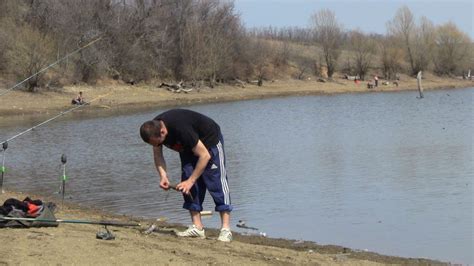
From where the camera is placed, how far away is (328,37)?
290 feet

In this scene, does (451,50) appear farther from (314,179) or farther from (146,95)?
(314,179)

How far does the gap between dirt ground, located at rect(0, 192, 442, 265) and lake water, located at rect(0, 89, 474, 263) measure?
1934 mm

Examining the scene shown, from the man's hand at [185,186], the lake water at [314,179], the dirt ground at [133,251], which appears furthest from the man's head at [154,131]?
the lake water at [314,179]

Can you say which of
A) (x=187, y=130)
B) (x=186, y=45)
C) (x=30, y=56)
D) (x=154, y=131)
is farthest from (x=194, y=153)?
(x=186, y=45)

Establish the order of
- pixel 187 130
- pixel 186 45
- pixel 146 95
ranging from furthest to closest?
pixel 186 45, pixel 146 95, pixel 187 130

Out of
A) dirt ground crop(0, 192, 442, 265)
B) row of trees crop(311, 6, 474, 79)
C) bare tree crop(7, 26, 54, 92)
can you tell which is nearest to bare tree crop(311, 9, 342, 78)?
row of trees crop(311, 6, 474, 79)

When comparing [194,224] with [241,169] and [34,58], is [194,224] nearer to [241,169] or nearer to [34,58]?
[241,169]

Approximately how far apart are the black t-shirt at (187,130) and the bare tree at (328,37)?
75.6 m

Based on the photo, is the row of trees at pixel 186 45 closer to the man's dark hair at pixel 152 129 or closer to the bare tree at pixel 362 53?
the bare tree at pixel 362 53

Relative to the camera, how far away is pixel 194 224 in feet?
25.0

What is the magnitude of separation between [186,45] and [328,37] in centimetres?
2788

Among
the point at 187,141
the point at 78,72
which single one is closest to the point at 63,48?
the point at 78,72

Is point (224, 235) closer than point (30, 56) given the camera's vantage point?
Yes

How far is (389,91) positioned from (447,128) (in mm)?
46709
